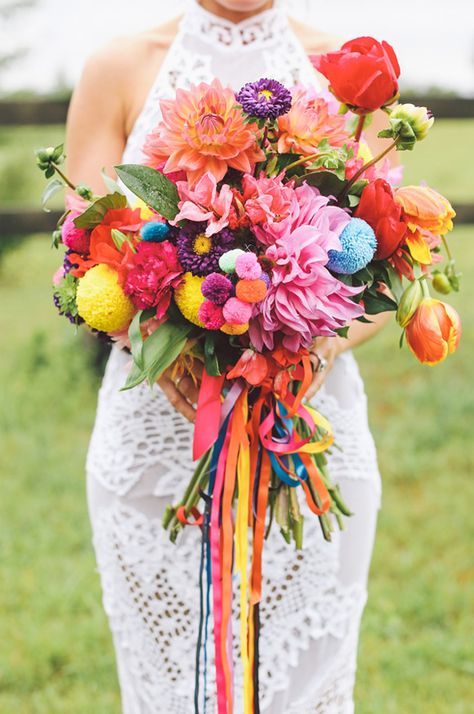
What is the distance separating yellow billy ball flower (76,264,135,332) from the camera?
1.38m

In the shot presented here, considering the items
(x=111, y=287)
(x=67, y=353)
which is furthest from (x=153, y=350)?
(x=67, y=353)

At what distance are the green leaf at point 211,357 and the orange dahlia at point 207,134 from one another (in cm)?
25

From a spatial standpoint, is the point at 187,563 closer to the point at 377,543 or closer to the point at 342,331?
the point at 342,331

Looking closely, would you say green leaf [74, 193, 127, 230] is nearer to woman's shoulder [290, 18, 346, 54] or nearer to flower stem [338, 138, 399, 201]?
flower stem [338, 138, 399, 201]

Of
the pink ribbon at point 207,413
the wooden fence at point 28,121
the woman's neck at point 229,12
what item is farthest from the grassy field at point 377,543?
the woman's neck at point 229,12

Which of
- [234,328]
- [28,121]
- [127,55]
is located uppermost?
[127,55]

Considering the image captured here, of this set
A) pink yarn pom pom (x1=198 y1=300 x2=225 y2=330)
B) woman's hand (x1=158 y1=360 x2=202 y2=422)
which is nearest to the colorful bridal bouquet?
pink yarn pom pom (x1=198 y1=300 x2=225 y2=330)

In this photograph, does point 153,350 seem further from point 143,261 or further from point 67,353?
point 67,353

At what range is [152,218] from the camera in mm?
1422

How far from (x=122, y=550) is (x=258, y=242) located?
88 cm

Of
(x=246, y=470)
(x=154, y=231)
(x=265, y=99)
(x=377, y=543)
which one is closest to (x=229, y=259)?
(x=154, y=231)

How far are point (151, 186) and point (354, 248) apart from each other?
0.33m

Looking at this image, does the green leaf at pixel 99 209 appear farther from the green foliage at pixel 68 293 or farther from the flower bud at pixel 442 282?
the flower bud at pixel 442 282

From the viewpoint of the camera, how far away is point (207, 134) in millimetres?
1333
